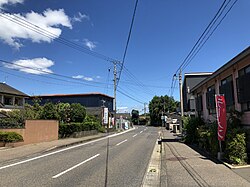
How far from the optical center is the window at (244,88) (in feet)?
34.7

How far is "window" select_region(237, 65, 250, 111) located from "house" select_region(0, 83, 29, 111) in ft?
105

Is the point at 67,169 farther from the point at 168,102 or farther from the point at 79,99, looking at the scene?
the point at 168,102

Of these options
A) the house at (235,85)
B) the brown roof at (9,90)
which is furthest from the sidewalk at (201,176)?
the brown roof at (9,90)

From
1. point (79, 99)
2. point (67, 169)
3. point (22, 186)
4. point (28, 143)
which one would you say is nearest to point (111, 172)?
point (67, 169)

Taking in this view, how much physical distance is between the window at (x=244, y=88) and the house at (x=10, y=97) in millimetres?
32048

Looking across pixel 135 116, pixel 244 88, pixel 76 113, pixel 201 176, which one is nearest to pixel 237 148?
pixel 201 176

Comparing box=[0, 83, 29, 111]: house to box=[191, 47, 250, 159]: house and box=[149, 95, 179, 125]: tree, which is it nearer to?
box=[191, 47, 250, 159]: house

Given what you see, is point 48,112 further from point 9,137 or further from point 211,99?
point 211,99

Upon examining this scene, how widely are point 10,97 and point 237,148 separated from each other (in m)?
37.3

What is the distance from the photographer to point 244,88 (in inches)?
430

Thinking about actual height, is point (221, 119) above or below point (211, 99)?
below

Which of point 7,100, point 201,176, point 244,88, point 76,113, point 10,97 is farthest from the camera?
point 10,97

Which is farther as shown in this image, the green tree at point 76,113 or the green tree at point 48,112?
the green tree at point 76,113

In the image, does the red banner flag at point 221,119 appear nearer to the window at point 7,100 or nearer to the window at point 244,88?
the window at point 244,88
